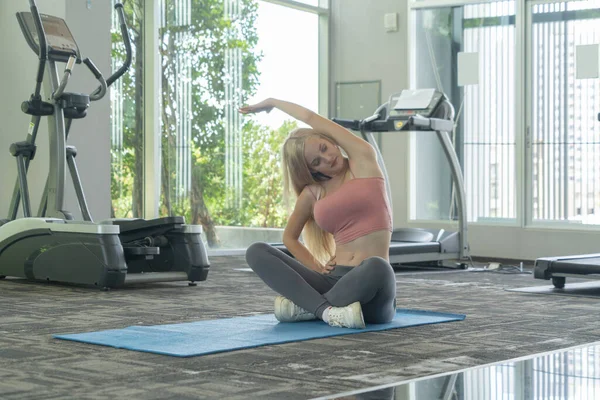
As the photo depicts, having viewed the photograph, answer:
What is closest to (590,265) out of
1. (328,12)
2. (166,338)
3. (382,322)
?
(382,322)

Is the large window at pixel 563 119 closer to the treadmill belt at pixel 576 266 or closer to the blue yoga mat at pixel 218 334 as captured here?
the treadmill belt at pixel 576 266

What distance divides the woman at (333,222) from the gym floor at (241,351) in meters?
0.16

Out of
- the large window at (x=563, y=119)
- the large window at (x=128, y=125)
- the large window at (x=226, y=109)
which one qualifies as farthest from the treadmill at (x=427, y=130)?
Answer: the large window at (x=128, y=125)

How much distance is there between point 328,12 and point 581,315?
5898 mm

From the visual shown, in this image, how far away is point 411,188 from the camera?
8.93 metres

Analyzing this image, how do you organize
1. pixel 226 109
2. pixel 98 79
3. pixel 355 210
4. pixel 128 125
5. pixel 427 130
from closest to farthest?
pixel 355 210
pixel 98 79
pixel 427 130
pixel 128 125
pixel 226 109

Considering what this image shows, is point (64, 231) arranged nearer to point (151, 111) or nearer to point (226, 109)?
point (151, 111)

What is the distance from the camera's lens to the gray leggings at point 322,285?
11.3 feet

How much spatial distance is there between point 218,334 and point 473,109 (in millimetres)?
5643

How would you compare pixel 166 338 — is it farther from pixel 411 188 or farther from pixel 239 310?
pixel 411 188

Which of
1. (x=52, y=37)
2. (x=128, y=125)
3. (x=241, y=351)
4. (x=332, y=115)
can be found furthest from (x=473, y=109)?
(x=241, y=351)

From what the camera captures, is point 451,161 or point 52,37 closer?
point 52,37

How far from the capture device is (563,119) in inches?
315

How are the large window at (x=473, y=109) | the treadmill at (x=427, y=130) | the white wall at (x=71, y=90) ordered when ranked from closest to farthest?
the white wall at (x=71, y=90)
the treadmill at (x=427, y=130)
the large window at (x=473, y=109)
